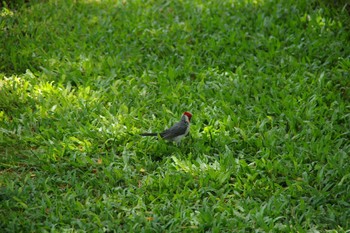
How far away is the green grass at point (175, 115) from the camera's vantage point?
513 cm

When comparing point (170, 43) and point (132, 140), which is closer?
point (132, 140)

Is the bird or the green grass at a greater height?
the bird

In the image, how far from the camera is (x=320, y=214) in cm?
498

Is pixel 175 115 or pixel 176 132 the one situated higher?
pixel 176 132

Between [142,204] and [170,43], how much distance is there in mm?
3743

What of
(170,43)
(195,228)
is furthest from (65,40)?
(195,228)

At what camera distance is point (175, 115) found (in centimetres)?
660

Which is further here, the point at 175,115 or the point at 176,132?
the point at 175,115

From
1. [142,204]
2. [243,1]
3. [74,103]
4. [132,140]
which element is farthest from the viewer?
[243,1]

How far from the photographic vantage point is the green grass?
16.8ft

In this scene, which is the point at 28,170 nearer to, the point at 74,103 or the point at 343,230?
the point at 74,103

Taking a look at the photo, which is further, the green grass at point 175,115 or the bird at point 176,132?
the bird at point 176,132

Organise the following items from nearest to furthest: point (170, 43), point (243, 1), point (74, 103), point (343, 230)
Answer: point (343, 230), point (74, 103), point (170, 43), point (243, 1)

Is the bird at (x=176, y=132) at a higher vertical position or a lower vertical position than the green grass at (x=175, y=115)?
higher
